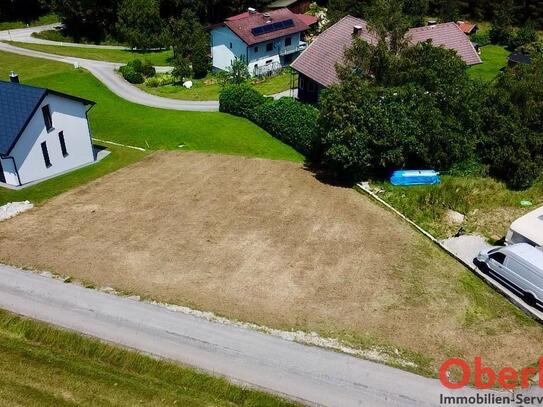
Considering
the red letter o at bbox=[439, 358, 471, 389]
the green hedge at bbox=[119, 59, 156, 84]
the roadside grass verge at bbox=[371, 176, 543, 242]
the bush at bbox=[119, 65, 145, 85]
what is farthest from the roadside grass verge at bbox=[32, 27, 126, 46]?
the red letter o at bbox=[439, 358, 471, 389]

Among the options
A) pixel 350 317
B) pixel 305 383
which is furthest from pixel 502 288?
pixel 305 383

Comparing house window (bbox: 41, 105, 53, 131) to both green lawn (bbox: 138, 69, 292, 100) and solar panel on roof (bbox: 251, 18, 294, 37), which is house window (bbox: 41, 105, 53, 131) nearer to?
green lawn (bbox: 138, 69, 292, 100)

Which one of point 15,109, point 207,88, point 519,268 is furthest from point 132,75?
point 519,268

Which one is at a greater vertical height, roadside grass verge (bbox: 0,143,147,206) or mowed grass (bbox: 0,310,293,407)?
mowed grass (bbox: 0,310,293,407)

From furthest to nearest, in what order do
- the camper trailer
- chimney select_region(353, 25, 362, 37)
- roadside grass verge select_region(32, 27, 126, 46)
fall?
1. roadside grass verge select_region(32, 27, 126, 46)
2. chimney select_region(353, 25, 362, 37)
3. the camper trailer

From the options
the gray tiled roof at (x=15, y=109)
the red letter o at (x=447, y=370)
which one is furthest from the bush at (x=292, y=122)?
the red letter o at (x=447, y=370)
